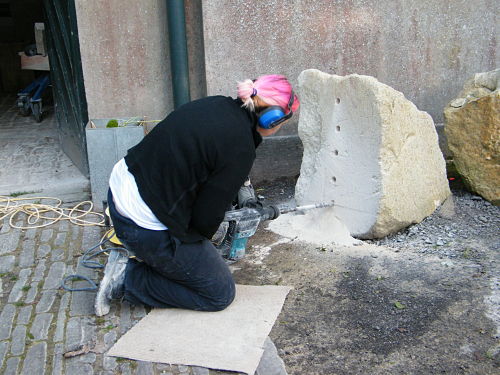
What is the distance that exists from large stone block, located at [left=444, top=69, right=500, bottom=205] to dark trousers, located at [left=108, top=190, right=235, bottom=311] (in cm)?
248

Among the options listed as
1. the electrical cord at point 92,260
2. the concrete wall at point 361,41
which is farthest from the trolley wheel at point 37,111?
the electrical cord at point 92,260

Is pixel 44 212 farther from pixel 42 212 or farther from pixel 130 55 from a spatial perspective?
pixel 130 55

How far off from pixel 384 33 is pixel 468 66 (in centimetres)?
118

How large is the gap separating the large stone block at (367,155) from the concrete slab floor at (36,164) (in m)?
2.14

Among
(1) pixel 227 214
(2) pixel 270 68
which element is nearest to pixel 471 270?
(1) pixel 227 214

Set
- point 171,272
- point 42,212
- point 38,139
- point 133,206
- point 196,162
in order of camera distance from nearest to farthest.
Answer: point 196,162 → point 133,206 → point 171,272 → point 42,212 → point 38,139

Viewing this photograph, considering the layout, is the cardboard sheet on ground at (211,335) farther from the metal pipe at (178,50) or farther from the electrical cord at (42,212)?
the metal pipe at (178,50)

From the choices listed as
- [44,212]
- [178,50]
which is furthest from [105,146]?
[178,50]

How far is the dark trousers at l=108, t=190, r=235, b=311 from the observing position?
301 centimetres

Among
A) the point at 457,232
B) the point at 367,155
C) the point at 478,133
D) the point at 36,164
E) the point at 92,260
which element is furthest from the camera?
the point at 36,164

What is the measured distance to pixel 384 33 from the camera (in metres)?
5.57

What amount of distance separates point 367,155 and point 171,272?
1687 mm

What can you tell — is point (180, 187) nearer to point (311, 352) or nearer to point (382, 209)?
point (311, 352)

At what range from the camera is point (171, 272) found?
3.10 m
